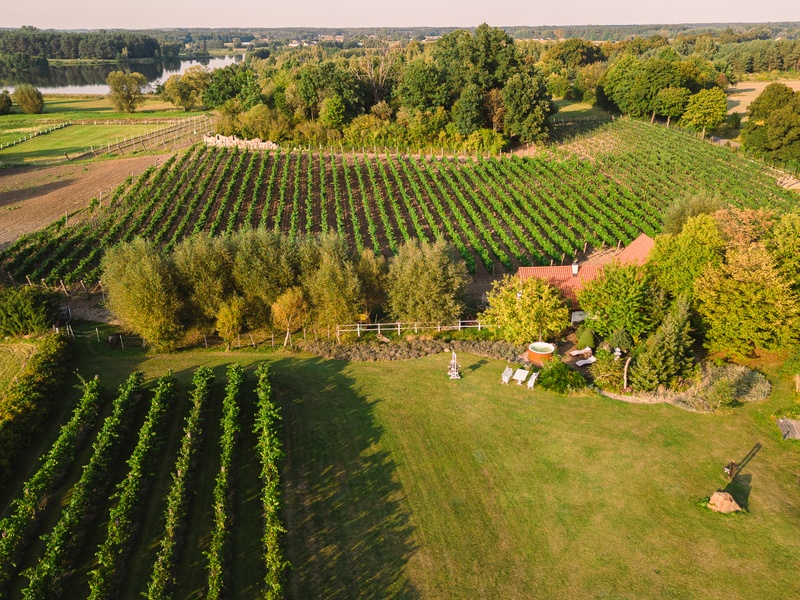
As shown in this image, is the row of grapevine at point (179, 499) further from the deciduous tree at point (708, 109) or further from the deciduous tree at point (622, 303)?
the deciduous tree at point (708, 109)

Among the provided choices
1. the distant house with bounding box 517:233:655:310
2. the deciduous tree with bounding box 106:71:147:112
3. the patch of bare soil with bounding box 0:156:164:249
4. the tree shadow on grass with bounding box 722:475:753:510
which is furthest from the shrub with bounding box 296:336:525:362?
the deciduous tree with bounding box 106:71:147:112

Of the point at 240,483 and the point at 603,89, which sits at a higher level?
the point at 603,89

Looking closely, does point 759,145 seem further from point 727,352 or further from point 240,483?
point 240,483

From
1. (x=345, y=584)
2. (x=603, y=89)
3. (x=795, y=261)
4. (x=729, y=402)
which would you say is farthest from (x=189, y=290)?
(x=603, y=89)

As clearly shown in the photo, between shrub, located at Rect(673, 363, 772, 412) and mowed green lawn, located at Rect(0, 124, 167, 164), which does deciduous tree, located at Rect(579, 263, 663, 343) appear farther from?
mowed green lawn, located at Rect(0, 124, 167, 164)

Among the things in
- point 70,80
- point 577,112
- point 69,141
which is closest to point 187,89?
point 69,141

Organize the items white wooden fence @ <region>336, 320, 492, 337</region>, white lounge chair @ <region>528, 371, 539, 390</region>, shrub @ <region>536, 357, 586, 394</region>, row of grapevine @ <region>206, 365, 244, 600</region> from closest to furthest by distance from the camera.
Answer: row of grapevine @ <region>206, 365, 244, 600</region> < shrub @ <region>536, 357, 586, 394</region> < white lounge chair @ <region>528, 371, 539, 390</region> < white wooden fence @ <region>336, 320, 492, 337</region>

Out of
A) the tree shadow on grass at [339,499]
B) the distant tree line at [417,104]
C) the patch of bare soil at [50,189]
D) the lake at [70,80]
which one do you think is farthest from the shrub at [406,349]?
the lake at [70,80]
